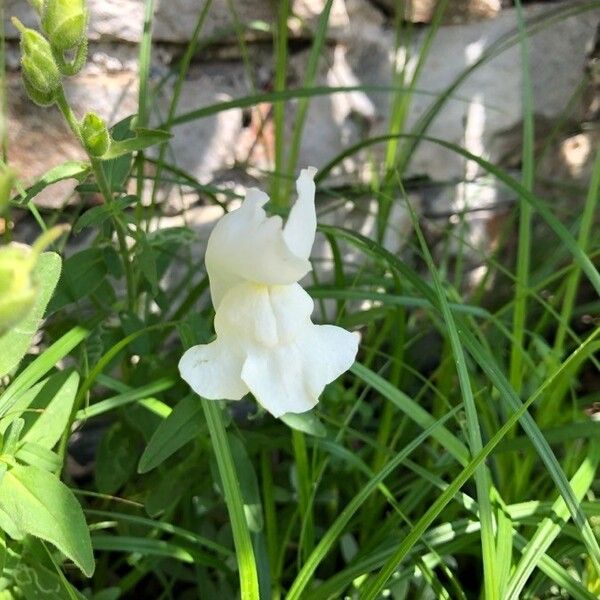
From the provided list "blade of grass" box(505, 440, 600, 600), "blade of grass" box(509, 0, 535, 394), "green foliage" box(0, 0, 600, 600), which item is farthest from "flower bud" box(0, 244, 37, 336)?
"blade of grass" box(509, 0, 535, 394)

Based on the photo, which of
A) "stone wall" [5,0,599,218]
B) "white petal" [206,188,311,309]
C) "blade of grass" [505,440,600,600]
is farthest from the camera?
"stone wall" [5,0,599,218]

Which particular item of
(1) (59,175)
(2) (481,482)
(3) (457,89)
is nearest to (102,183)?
(1) (59,175)

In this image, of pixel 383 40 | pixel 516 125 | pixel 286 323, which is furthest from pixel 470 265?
pixel 286 323

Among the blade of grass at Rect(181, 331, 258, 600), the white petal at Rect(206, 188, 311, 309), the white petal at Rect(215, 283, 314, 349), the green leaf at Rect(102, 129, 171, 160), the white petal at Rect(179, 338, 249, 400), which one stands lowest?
the blade of grass at Rect(181, 331, 258, 600)

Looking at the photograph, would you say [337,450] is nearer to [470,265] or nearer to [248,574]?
[248,574]

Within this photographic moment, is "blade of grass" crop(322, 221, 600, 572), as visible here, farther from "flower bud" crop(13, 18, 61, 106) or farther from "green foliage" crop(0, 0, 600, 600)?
"flower bud" crop(13, 18, 61, 106)

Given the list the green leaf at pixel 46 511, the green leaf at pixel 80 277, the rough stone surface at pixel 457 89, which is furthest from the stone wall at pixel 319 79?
the green leaf at pixel 46 511
